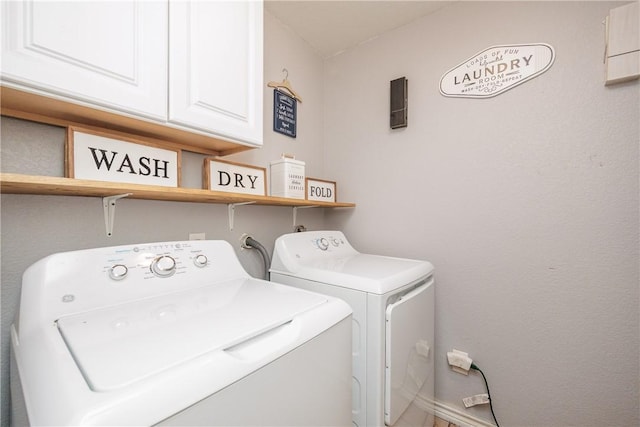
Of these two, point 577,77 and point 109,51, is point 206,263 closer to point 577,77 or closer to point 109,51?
point 109,51

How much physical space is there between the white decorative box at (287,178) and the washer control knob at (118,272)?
2.81 feet

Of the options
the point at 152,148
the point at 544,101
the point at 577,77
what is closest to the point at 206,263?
the point at 152,148

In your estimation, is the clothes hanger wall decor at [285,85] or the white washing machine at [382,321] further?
the clothes hanger wall decor at [285,85]

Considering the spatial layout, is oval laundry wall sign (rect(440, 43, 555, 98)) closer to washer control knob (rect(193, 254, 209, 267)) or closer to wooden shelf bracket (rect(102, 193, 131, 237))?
washer control knob (rect(193, 254, 209, 267))

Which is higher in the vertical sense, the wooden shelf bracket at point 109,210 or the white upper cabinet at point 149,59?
the white upper cabinet at point 149,59

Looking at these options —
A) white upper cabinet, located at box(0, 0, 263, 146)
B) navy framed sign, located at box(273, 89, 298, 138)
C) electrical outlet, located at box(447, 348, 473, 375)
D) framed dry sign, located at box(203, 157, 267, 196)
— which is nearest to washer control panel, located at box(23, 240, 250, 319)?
framed dry sign, located at box(203, 157, 267, 196)

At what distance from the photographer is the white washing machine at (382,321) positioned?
41.4 inches

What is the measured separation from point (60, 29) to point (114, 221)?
0.65 m

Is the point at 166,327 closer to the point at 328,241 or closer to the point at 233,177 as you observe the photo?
the point at 233,177

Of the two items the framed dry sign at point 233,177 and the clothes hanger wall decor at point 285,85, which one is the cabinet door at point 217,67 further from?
the clothes hanger wall decor at point 285,85

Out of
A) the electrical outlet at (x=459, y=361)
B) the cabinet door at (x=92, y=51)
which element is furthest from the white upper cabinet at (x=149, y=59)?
the electrical outlet at (x=459, y=361)

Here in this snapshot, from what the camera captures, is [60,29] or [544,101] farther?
[544,101]

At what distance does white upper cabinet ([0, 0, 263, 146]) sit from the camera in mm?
653

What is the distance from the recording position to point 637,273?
117cm
